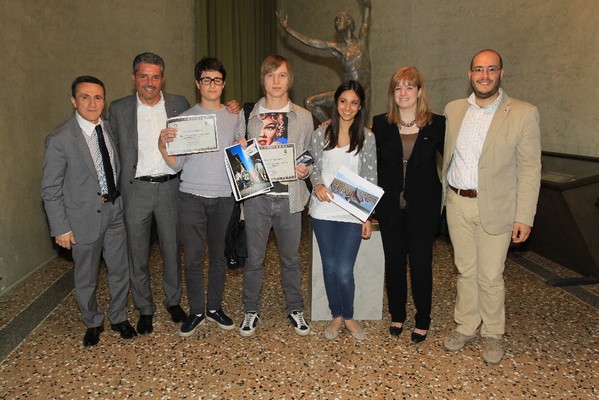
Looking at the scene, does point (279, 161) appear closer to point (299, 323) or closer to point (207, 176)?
point (207, 176)

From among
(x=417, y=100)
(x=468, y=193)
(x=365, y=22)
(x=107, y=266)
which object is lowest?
(x=107, y=266)

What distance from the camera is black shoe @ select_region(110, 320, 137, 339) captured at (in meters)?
3.03

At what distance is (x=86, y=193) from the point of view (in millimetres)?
2725

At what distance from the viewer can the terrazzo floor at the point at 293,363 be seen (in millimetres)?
2506

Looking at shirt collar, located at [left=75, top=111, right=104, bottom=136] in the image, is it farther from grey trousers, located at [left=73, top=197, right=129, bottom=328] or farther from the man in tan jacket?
the man in tan jacket

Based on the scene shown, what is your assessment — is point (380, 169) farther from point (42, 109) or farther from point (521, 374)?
point (42, 109)

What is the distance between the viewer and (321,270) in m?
3.28

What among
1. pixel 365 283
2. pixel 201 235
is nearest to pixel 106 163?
pixel 201 235

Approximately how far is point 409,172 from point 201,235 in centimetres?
133

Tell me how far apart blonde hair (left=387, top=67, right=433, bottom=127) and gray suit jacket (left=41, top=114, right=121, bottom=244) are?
1790 millimetres

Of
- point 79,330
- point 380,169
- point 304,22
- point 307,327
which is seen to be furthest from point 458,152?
point 304,22

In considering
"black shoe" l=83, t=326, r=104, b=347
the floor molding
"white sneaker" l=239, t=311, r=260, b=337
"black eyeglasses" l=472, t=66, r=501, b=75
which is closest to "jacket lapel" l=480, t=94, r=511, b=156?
"black eyeglasses" l=472, t=66, r=501, b=75

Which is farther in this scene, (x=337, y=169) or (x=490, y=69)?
(x=337, y=169)

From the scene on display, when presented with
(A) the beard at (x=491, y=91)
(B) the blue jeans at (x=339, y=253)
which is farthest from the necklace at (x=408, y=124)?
(B) the blue jeans at (x=339, y=253)
